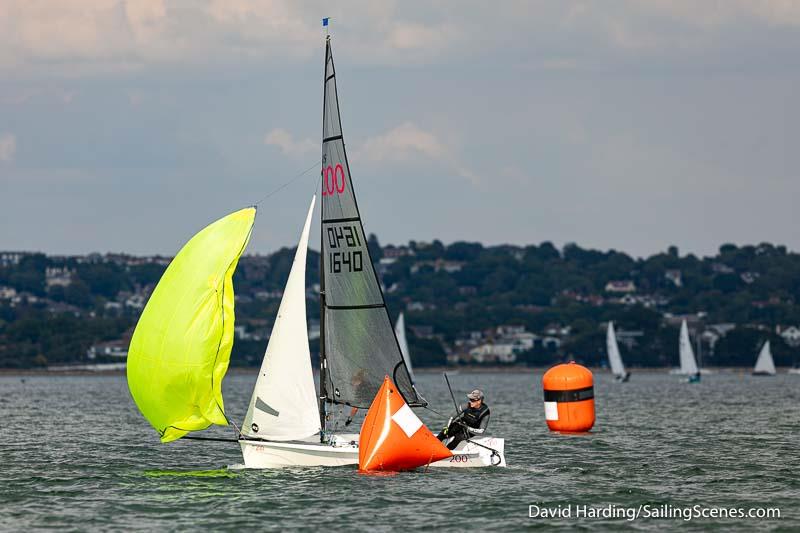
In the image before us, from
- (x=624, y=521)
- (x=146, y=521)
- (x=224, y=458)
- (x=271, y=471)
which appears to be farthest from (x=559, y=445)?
(x=146, y=521)

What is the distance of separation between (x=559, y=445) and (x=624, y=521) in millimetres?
16258

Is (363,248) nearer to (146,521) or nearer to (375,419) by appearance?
(375,419)

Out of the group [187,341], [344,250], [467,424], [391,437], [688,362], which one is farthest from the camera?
[688,362]

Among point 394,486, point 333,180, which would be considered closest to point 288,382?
point 394,486

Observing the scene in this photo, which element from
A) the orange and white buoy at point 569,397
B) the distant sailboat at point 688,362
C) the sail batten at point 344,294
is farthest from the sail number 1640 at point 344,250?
the distant sailboat at point 688,362

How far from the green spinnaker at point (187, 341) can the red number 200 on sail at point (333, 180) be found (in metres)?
2.61

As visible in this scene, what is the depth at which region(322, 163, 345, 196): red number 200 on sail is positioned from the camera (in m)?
32.7

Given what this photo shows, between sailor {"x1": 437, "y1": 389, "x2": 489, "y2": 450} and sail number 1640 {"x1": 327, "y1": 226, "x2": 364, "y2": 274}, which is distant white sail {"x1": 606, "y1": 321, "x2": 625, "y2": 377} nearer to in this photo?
sailor {"x1": 437, "y1": 389, "x2": 489, "y2": 450}

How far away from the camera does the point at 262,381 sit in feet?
103

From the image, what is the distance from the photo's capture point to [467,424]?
32719 mm

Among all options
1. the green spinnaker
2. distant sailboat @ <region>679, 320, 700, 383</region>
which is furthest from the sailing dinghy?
distant sailboat @ <region>679, 320, 700, 383</region>

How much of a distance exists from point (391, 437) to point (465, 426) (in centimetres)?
222

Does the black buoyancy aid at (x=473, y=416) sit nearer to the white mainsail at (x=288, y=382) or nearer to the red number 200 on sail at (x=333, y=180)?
the white mainsail at (x=288, y=382)

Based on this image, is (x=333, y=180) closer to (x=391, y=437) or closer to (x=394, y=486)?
(x=391, y=437)
